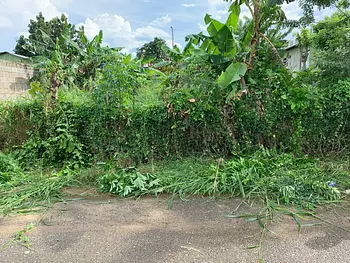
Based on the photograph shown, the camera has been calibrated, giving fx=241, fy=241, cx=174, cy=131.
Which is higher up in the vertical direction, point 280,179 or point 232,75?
point 232,75

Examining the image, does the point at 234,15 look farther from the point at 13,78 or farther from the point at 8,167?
the point at 13,78

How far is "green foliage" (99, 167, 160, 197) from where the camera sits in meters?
3.39

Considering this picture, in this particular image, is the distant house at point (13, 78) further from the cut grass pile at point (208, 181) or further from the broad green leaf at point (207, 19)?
the broad green leaf at point (207, 19)

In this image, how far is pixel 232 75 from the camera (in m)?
3.84

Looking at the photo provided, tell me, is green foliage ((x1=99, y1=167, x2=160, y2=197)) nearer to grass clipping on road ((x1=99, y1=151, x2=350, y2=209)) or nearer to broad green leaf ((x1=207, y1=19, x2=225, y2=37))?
grass clipping on road ((x1=99, y1=151, x2=350, y2=209))

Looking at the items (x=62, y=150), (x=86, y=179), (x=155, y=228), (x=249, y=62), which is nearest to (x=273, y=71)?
(x=249, y=62)

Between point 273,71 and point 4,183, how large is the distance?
4713 millimetres

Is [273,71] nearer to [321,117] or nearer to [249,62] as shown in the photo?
[249,62]

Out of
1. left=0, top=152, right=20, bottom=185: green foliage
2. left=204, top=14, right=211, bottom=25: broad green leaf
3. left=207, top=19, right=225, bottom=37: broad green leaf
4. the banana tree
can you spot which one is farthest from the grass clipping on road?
left=204, top=14, right=211, bottom=25: broad green leaf

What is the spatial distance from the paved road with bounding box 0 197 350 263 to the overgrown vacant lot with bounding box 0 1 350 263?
20 millimetres

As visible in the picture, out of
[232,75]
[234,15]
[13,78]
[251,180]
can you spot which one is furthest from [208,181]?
[13,78]

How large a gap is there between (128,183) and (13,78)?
24.0 ft

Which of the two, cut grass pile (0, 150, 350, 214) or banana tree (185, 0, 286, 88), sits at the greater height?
banana tree (185, 0, 286, 88)

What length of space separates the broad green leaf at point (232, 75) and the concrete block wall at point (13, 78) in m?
6.67
